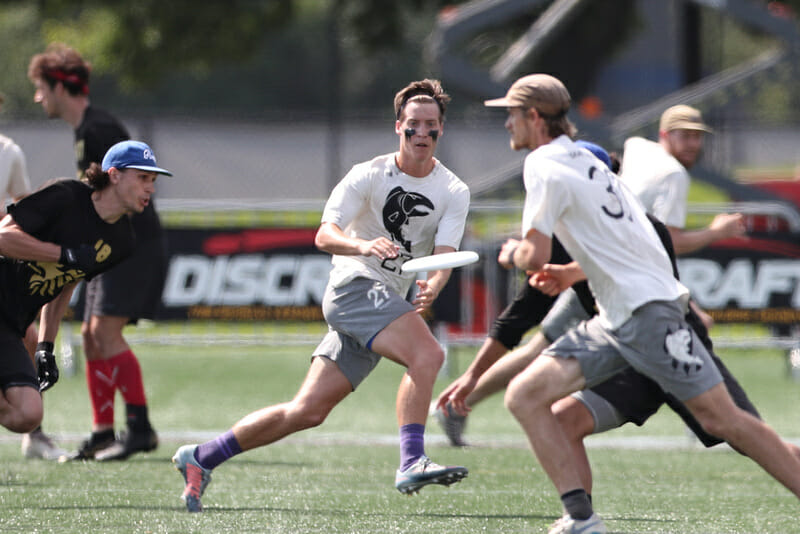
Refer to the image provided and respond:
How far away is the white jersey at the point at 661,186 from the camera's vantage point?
315 inches

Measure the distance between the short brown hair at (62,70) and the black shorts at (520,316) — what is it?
3.00 metres

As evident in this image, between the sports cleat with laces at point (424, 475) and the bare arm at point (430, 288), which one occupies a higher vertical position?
the bare arm at point (430, 288)

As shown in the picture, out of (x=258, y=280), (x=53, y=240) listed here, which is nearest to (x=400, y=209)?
(x=53, y=240)

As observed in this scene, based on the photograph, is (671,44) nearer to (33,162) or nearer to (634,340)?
(33,162)

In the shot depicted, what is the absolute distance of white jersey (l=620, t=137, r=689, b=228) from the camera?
8.00 m

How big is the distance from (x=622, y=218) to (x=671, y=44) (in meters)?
24.5

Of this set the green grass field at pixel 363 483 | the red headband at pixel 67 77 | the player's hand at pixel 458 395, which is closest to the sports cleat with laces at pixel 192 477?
the green grass field at pixel 363 483

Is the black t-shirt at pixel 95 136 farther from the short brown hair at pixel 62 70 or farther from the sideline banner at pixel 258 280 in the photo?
the sideline banner at pixel 258 280

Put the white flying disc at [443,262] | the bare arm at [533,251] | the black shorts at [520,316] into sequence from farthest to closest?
the black shorts at [520,316]
the white flying disc at [443,262]
the bare arm at [533,251]

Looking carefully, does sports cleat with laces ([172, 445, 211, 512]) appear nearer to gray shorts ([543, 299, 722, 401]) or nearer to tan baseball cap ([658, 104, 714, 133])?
gray shorts ([543, 299, 722, 401])

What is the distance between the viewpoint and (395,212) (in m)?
6.72

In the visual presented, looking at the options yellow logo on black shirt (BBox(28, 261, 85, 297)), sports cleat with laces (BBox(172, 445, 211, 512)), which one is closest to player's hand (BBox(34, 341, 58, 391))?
yellow logo on black shirt (BBox(28, 261, 85, 297))

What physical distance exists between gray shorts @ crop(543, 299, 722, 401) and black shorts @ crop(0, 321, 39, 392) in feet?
8.75

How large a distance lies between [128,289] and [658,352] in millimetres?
4266
